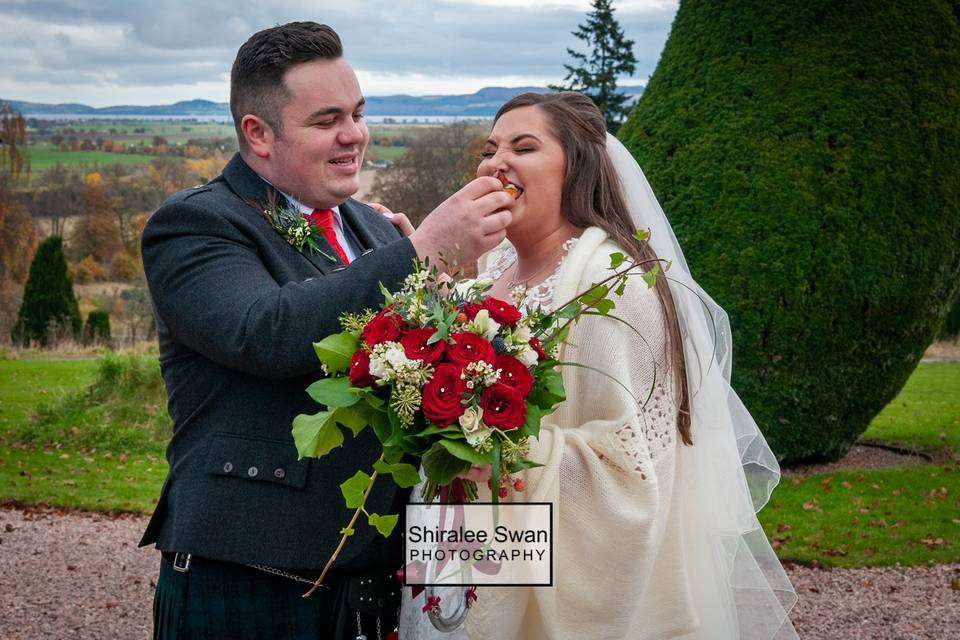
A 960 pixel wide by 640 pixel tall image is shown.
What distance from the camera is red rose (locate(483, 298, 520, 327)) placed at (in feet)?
7.72

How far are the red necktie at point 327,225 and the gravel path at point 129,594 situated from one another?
461cm

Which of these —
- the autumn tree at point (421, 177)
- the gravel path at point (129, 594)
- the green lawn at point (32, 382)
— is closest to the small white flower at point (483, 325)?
the gravel path at point (129, 594)

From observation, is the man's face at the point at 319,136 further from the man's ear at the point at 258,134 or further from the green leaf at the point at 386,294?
the green leaf at the point at 386,294

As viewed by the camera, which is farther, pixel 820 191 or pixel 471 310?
pixel 820 191

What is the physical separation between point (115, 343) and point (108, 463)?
29.4 ft

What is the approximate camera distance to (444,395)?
2.22 meters

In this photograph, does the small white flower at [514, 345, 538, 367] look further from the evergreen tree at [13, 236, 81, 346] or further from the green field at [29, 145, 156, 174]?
the green field at [29, 145, 156, 174]

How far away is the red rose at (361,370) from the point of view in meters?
2.27

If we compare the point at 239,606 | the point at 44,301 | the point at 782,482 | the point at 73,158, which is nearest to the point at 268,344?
the point at 239,606

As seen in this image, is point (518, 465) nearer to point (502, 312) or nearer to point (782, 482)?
point (502, 312)

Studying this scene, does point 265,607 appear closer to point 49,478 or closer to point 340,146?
point 340,146

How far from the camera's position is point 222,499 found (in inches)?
104

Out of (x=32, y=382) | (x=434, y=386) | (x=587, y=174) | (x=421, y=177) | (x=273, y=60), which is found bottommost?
(x=32, y=382)

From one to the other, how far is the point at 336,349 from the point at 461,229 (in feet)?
1.59
